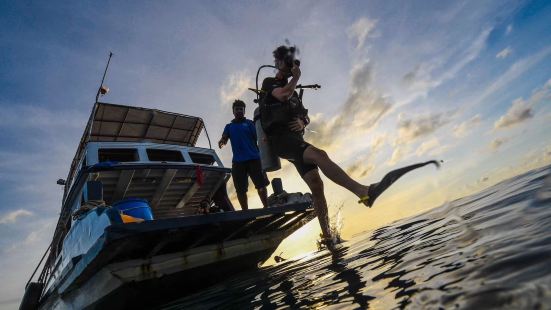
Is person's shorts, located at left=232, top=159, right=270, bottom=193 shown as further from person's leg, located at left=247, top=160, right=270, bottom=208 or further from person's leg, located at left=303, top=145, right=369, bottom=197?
person's leg, located at left=303, top=145, right=369, bottom=197

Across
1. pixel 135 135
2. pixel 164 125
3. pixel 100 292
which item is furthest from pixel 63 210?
pixel 100 292

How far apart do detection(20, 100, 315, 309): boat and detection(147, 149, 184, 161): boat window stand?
Result: 0.02 m

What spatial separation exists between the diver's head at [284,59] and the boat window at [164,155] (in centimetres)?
368

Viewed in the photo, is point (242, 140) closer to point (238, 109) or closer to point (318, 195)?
point (238, 109)

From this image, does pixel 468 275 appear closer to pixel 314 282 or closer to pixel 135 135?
pixel 314 282

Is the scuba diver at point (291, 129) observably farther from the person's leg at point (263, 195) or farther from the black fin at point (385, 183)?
the person's leg at point (263, 195)

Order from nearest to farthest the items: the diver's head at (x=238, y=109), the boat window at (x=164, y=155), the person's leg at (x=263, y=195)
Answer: the person's leg at (x=263, y=195)
the diver's head at (x=238, y=109)
the boat window at (x=164, y=155)

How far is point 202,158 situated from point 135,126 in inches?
81.5

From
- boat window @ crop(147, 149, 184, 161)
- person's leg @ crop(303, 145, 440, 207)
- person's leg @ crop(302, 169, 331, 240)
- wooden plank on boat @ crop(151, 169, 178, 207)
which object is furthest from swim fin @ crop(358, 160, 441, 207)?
boat window @ crop(147, 149, 184, 161)

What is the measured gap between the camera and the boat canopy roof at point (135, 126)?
23.6ft

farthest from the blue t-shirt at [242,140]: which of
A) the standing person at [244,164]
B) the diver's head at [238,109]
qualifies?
the diver's head at [238,109]

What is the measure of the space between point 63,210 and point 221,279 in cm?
457

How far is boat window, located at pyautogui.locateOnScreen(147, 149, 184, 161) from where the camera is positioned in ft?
21.9

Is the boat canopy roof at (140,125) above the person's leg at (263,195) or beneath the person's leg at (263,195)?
above
